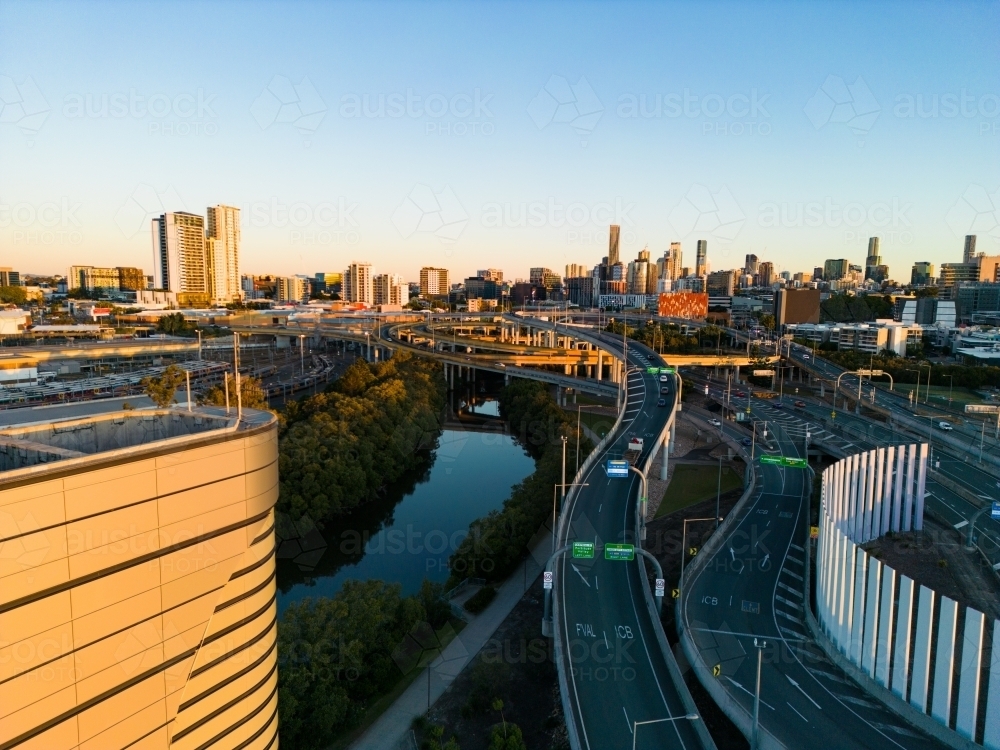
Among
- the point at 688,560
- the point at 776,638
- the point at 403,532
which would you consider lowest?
the point at 403,532

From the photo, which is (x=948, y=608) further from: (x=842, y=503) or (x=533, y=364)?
(x=533, y=364)

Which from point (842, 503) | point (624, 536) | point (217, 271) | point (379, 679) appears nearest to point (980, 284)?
point (842, 503)

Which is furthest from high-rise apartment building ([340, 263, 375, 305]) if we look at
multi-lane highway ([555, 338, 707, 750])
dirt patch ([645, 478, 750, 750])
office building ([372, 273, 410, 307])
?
multi-lane highway ([555, 338, 707, 750])

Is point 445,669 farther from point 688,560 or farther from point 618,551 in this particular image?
point 688,560

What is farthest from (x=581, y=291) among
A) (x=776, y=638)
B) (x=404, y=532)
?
(x=776, y=638)

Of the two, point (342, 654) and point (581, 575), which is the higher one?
→ point (581, 575)

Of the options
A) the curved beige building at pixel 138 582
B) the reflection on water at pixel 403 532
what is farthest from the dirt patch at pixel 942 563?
the curved beige building at pixel 138 582

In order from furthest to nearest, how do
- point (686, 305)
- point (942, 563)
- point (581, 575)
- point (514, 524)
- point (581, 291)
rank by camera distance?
point (581, 291) < point (686, 305) < point (514, 524) < point (942, 563) < point (581, 575)
